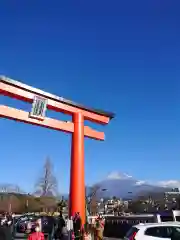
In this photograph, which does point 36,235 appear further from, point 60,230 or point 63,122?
point 63,122

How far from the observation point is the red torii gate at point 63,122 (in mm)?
17469

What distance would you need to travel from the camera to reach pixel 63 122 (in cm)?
1959

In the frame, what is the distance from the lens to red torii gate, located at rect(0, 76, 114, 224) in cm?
1747

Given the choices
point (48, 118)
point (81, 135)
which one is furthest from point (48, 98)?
point (81, 135)

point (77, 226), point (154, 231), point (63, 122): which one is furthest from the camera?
point (63, 122)

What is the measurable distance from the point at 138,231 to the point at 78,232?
256 inches

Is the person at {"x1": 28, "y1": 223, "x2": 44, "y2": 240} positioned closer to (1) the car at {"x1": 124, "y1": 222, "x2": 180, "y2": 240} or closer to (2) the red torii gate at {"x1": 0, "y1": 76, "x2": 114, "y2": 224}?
(1) the car at {"x1": 124, "y1": 222, "x2": 180, "y2": 240}

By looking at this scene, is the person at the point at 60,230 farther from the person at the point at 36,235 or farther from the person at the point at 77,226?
the person at the point at 36,235

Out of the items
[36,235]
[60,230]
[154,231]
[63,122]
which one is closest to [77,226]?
[60,230]

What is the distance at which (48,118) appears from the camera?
1889 cm

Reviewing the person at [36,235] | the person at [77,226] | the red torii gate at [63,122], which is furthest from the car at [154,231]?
the red torii gate at [63,122]

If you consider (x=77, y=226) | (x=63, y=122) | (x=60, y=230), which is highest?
(x=63, y=122)

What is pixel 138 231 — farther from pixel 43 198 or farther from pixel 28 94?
pixel 43 198

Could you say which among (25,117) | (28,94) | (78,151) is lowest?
(78,151)
